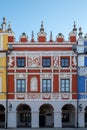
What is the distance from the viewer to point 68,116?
56188mm

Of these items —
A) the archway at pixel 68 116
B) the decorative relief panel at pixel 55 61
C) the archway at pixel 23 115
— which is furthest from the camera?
the archway at pixel 23 115

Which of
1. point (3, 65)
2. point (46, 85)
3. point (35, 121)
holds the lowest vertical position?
point (35, 121)

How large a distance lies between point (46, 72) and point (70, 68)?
285 cm

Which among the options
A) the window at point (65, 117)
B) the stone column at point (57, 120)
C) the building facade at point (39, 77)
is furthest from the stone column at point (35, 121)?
the window at point (65, 117)

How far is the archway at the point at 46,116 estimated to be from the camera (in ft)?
183

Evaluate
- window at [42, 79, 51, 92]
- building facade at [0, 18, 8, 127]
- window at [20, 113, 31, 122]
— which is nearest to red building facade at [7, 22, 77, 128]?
window at [42, 79, 51, 92]

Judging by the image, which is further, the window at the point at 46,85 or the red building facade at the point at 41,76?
the window at the point at 46,85

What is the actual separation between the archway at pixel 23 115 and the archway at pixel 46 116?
1.47m

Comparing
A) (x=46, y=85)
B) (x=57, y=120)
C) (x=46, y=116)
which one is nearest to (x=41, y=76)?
(x=46, y=85)

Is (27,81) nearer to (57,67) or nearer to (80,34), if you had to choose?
(57,67)

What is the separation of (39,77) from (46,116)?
5504 millimetres

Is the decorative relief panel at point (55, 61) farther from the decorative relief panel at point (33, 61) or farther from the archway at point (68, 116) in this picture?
the archway at point (68, 116)

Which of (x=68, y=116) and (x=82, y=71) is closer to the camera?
(x=82, y=71)

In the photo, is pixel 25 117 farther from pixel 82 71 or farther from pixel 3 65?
pixel 82 71
